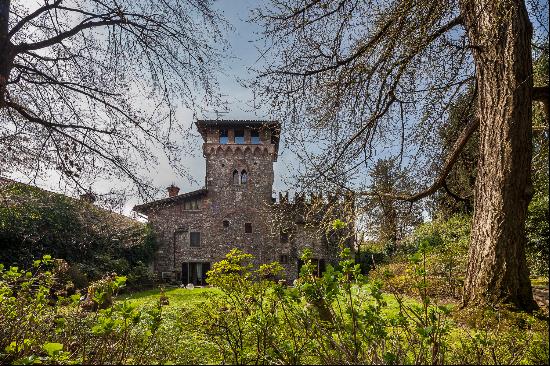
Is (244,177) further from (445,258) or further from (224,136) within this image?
(445,258)

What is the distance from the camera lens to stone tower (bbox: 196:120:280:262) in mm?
24484

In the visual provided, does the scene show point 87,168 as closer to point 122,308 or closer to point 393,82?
point 122,308

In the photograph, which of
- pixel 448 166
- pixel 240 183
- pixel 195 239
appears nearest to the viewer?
pixel 448 166

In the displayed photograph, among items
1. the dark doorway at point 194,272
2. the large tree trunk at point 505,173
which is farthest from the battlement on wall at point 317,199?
the dark doorway at point 194,272

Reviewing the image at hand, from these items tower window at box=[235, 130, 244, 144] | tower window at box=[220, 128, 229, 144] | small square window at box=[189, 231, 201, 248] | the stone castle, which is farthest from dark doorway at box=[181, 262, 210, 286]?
tower window at box=[235, 130, 244, 144]

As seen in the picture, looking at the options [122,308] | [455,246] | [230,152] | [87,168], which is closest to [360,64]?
[87,168]

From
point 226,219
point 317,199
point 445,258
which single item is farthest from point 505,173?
point 226,219

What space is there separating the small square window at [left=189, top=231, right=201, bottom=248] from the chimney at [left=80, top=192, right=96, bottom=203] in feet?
61.0

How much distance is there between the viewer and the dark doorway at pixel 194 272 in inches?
935

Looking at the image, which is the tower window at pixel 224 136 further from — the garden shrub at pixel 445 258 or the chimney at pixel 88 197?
the chimney at pixel 88 197

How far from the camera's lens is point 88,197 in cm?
597

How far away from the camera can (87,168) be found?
618 centimetres

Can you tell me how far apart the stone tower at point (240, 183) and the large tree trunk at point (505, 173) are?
19451mm

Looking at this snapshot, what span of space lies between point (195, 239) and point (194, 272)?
196 centimetres
